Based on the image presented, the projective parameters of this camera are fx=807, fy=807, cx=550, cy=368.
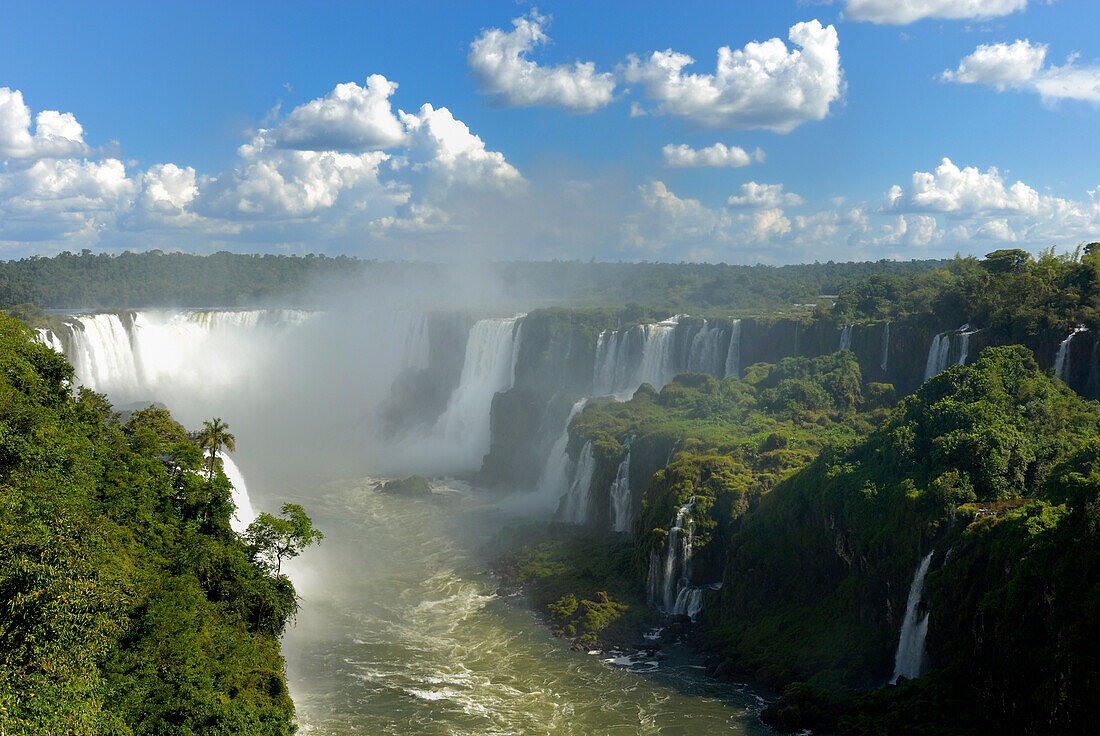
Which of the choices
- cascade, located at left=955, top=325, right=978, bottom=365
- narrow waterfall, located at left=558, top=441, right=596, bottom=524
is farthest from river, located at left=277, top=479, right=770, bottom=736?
cascade, located at left=955, top=325, right=978, bottom=365

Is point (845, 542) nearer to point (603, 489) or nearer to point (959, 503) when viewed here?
point (959, 503)

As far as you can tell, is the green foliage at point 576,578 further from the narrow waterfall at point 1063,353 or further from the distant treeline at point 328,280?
the distant treeline at point 328,280

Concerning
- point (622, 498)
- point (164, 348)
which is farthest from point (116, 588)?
point (164, 348)

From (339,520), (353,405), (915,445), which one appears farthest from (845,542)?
(353,405)

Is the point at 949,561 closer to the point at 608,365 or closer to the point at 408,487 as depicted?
the point at 408,487

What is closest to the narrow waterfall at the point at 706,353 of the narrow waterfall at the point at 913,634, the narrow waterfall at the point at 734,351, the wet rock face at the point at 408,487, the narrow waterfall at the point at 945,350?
the narrow waterfall at the point at 734,351

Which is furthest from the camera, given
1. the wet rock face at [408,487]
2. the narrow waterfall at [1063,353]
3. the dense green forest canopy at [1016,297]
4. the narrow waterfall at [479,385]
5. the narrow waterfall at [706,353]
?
the narrow waterfall at [479,385]
